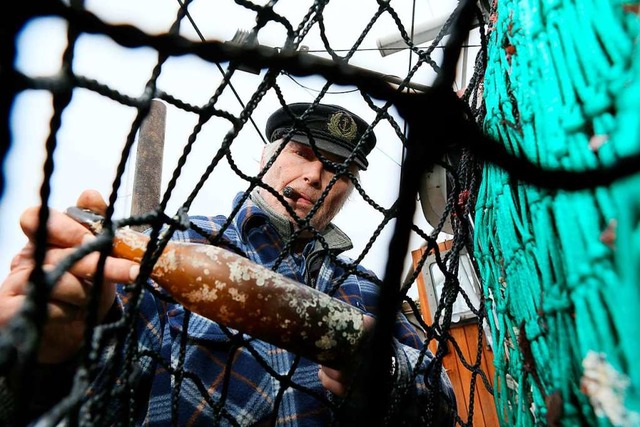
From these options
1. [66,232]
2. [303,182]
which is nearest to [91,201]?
[66,232]

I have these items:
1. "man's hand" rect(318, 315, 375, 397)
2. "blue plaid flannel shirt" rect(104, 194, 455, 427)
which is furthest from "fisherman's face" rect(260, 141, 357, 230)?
"man's hand" rect(318, 315, 375, 397)

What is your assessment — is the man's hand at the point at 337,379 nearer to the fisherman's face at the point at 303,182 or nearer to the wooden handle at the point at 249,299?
the wooden handle at the point at 249,299

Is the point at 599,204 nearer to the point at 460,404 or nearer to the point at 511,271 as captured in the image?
the point at 511,271

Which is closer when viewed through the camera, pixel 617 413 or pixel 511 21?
pixel 617 413

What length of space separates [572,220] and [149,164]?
8.94 ft

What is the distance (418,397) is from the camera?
2.74 feet

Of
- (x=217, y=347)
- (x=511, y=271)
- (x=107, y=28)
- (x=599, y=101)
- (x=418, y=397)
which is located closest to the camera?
(x=107, y=28)

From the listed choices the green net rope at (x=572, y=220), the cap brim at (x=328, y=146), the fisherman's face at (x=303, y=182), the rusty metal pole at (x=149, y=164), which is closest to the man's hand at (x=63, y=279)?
the green net rope at (x=572, y=220)

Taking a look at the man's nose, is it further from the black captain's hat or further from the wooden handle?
the wooden handle

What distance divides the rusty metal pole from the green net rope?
7.99ft

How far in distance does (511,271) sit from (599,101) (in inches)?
9.1

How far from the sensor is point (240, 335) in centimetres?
66

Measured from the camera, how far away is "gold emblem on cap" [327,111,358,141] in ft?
5.30

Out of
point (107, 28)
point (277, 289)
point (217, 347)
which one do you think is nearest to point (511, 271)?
point (277, 289)
